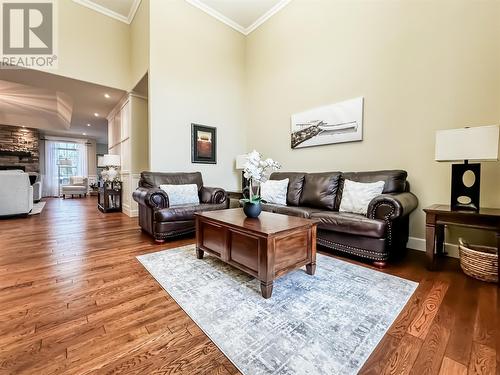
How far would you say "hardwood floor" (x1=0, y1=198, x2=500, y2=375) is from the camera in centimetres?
104

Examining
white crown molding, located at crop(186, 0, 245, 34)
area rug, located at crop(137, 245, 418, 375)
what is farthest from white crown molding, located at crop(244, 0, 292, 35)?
area rug, located at crop(137, 245, 418, 375)

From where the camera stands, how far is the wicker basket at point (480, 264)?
182cm

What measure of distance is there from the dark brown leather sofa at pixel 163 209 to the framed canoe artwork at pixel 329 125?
1676mm

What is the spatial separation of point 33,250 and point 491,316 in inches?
162

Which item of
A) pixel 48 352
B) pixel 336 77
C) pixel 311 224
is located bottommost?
pixel 48 352

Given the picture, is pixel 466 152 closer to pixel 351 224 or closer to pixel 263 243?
pixel 351 224

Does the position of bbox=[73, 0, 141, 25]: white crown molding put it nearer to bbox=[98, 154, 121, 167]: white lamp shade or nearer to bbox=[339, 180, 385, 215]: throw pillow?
bbox=[98, 154, 121, 167]: white lamp shade

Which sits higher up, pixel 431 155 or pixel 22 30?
pixel 22 30

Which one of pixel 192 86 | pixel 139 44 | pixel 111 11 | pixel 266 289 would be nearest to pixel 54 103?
pixel 111 11

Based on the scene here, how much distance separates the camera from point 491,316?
140cm

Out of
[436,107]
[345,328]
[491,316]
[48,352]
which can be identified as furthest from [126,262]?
[436,107]

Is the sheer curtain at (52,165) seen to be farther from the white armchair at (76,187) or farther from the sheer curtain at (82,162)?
the white armchair at (76,187)

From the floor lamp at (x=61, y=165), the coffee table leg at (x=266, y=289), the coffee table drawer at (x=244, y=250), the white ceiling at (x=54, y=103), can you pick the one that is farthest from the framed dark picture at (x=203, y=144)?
the floor lamp at (x=61, y=165)

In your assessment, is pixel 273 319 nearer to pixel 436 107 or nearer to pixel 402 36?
pixel 436 107
